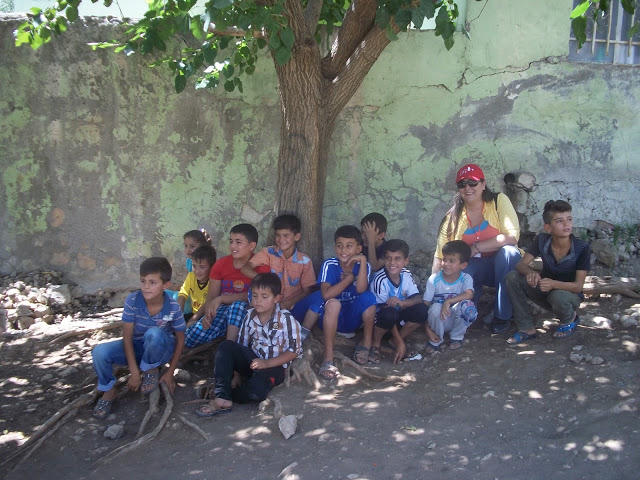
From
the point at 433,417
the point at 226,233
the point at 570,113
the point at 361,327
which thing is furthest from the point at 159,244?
the point at 570,113

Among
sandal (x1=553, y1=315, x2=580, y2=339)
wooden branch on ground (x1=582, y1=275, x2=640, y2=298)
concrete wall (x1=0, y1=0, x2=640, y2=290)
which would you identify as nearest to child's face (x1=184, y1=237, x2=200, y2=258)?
concrete wall (x1=0, y1=0, x2=640, y2=290)

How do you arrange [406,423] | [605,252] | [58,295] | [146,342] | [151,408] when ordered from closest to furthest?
[406,423], [151,408], [146,342], [58,295], [605,252]

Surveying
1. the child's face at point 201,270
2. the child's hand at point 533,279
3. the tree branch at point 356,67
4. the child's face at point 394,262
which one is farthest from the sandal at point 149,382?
the child's hand at point 533,279

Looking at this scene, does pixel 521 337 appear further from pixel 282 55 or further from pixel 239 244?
pixel 282 55

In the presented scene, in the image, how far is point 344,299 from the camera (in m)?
4.41

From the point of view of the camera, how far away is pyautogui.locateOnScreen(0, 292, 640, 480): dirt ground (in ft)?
9.52

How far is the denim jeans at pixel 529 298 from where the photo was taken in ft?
13.6

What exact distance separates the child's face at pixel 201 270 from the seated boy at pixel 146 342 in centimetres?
70

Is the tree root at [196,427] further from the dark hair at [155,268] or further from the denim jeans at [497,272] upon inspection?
the denim jeans at [497,272]

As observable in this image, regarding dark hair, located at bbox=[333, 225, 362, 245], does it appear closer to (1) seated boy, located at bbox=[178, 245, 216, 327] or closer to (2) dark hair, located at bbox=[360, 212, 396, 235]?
(2) dark hair, located at bbox=[360, 212, 396, 235]

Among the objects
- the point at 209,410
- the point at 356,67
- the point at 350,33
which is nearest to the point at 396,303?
the point at 209,410

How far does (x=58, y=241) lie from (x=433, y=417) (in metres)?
3.75

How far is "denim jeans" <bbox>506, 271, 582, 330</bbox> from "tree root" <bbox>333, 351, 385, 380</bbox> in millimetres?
1082

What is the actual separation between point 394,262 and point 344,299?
438 millimetres
